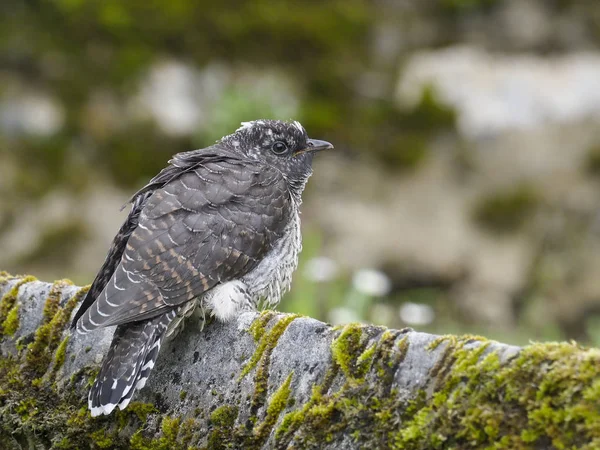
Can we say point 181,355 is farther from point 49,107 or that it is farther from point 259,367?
point 49,107

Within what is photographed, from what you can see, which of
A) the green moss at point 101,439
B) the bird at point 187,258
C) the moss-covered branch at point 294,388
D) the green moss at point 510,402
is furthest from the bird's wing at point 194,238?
the green moss at point 510,402

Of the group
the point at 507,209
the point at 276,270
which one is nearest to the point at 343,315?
the point at 276,270

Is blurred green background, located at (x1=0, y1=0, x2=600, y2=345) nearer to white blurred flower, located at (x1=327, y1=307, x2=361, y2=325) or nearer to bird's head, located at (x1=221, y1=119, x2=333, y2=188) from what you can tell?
white blurred flower, located at (x1=327, y1=307, x2=361, y2=325)

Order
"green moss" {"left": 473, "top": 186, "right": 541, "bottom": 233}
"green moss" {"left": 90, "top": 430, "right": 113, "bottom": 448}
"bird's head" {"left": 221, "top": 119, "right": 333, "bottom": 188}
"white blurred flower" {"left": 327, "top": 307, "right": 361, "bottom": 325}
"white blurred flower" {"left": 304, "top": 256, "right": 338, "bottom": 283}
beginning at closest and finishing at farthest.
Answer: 1. "green moss" {"left": 90, "top": 430, "right": 113, "bottom": 448}
2. "bird's head" {"left": 221, "top": 119, "right": 333, "bottom": 188}
3. "white blurred flower" {"left": 327, "top": 307, "right": 361, "bottom": 325}
4. "white blurred flower" {"left": 304, "top": 256, "right": 338, "bottom": 283}
5. "green moss" {"left": 473, "top": 186, "right": 541, "bottom": 233}

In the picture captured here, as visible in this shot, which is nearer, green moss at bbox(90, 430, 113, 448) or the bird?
green moss at bbox(90, 430, 113, 448)

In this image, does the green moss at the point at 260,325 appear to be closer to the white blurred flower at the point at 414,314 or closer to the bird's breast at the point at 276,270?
the bird's breast at the point at 276,270

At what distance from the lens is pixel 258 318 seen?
10.6 feet

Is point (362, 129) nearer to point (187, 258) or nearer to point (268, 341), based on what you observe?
point (187, 258)

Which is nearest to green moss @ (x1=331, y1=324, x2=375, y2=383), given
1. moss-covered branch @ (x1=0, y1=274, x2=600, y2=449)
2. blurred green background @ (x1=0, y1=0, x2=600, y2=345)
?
moss-covered branch @ (x1=0, y1=274, x2=600, y2=449)

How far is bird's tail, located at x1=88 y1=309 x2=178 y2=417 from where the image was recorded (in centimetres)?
310

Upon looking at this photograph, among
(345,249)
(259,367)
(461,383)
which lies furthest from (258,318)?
(345,249)

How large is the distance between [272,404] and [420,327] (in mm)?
4908

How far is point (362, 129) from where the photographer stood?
30.0ft

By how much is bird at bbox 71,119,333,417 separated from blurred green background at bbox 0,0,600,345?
13.1 feet
